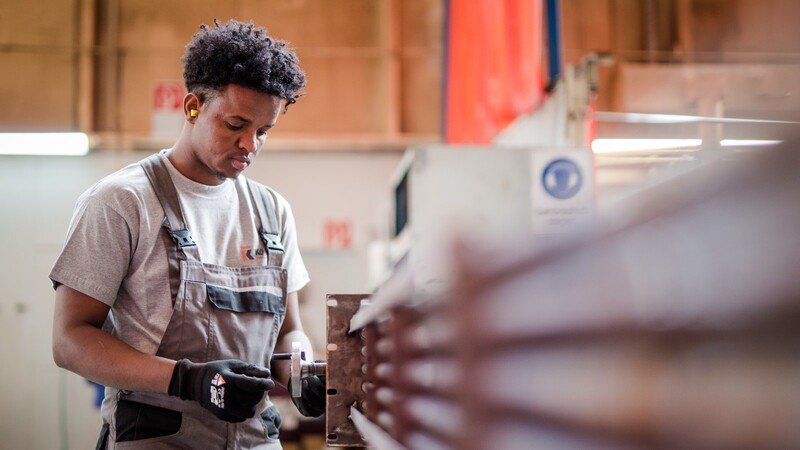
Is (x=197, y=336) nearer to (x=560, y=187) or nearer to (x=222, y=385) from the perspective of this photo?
(x=222, y=385)

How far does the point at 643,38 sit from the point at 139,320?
631 cm

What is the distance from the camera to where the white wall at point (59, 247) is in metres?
6.24

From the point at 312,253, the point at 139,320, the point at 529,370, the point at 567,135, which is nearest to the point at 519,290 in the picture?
the point at 529,370

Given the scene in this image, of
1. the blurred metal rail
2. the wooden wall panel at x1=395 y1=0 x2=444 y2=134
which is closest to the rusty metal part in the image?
the blurred metal rail

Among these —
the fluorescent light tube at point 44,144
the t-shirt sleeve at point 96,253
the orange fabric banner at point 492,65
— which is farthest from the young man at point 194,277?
the fluorescent light tube at point 44,144

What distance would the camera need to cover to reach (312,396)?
1.68 meters

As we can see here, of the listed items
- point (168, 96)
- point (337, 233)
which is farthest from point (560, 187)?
point (168, 96)

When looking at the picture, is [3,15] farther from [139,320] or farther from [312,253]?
[139,320]

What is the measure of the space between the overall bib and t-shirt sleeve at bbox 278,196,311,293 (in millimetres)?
120

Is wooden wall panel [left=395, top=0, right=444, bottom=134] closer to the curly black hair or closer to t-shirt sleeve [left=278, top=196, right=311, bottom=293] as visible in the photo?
t-shirt sleeve [left=278, top=196, right=311, bottom=293]

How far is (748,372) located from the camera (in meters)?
0.39

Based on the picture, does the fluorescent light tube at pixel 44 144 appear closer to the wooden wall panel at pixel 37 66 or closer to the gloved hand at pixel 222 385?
the wooden wall panel at pixel 37 66

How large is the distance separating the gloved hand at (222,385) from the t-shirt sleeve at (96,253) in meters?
0.20

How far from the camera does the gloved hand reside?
1.42m
